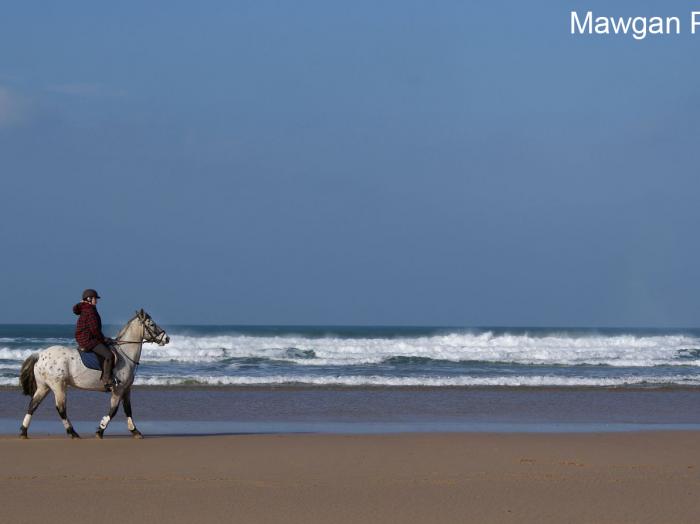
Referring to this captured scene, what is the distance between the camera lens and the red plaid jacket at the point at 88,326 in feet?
37.9

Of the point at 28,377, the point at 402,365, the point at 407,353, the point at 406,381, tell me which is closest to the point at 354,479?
the point at 28,377

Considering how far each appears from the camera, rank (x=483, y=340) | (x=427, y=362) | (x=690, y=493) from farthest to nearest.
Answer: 1. (x=483, y=340)
2. (x=427, y=362)
3. (x=690, y=493)

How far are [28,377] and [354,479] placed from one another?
538 centimetres

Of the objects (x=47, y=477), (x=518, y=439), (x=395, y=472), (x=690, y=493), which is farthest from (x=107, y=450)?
(x=690, y=493)

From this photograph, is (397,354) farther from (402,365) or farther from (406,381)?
(406,381)

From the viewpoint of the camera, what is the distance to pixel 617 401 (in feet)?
59.2

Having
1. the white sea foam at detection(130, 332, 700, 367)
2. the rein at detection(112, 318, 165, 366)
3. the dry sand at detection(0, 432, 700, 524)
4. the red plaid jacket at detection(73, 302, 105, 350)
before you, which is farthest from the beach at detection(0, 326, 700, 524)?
the white sea foam at detection(130, 332, 700, 367)

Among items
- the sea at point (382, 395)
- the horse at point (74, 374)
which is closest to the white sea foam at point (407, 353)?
the sea at point (382, 395)

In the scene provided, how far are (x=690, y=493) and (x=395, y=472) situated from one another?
264cm

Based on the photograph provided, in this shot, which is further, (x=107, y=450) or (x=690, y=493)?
(x=107, y=450)

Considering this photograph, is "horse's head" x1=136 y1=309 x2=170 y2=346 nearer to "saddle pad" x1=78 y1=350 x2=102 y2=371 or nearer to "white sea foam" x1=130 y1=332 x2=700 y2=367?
"saddle pad" x1=78 y1=350 x2=102 y2=371

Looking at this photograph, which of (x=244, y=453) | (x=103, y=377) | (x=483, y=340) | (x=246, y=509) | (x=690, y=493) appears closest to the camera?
(x=246, y=509)

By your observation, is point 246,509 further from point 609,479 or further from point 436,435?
point 436,435

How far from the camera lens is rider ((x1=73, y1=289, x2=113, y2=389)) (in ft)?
38.0
